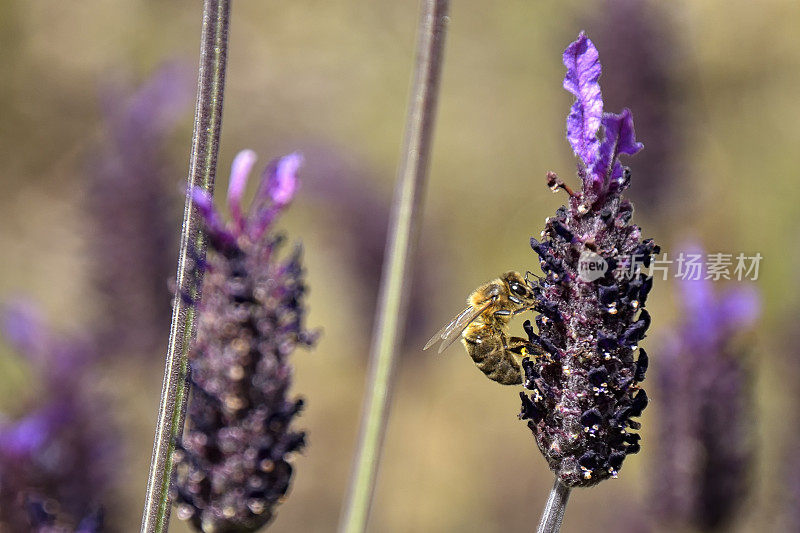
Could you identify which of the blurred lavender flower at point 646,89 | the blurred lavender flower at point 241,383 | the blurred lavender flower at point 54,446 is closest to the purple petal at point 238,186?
the blurred lavender flower at point 241,383

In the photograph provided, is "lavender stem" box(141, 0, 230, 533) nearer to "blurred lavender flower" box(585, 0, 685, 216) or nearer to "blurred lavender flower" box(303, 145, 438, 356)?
"blurred lavender flower" box(585, 0, 685, 216)

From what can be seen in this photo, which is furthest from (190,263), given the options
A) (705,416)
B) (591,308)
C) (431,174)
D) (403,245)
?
(431,174)

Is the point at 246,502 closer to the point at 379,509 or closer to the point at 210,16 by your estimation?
the point at 210,16

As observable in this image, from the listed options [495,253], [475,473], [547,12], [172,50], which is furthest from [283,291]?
[547,12]

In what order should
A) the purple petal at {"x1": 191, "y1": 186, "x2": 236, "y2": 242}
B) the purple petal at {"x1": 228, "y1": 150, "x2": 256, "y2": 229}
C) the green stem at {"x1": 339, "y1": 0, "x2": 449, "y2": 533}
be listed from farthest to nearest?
the purple petal at {"x1": 228, "y1": 150, "x2": 256, "y2": 229}, the purple petal at {"x1": 191, "y1": 186, "x2": 236, "y2": 242}, the green stem at {"x1": 339, "y1": 0, "x2": 449, "y2": 533}

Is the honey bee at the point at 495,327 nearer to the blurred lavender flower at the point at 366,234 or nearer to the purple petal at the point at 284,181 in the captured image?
the purple petal at the point at 284,181

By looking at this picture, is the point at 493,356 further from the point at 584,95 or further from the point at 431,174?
the point at 431,174

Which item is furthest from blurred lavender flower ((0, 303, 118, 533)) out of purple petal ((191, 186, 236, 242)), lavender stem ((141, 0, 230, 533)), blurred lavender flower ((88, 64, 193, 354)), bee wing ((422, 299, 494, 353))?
bee wing ((422, 299, 494, 353))
